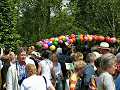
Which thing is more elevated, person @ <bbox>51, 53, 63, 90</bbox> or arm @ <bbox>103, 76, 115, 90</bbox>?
arm @ <bbox>103, 76, 115, 90</bbox>

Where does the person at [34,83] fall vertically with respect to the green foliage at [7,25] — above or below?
below

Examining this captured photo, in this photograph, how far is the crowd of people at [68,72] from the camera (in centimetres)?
734

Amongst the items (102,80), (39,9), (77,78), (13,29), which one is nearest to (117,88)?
(102,80)

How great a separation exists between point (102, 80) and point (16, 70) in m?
5.67

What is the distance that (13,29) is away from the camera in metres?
51.9

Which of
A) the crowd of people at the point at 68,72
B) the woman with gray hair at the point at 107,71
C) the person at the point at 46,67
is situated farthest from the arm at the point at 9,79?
the woman with gray hair at the point at 107,71

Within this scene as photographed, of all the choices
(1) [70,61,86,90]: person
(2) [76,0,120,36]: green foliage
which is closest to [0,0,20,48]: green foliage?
(2) [76,0,120,36]: green foliage

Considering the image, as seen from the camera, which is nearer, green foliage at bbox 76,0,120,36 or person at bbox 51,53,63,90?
person at bbox 51,53,63,90

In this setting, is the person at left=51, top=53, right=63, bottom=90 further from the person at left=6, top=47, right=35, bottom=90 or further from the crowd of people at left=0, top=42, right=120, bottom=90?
the person at left=6, top=47, right=35, bottom=90

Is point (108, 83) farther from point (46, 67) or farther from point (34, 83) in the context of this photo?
point (46, 67)

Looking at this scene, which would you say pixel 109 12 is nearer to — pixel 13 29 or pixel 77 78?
pixel 13 29

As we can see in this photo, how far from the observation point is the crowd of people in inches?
289

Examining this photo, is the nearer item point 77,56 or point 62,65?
point 77,56

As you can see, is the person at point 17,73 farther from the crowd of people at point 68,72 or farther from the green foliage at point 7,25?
the green foliage at point 7,25
